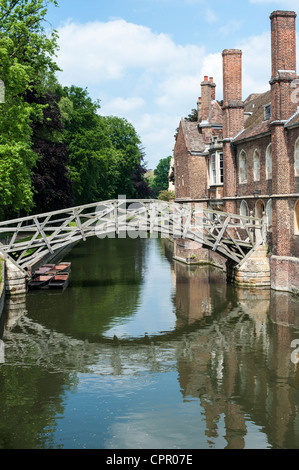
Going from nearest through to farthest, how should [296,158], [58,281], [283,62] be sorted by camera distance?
[296,158] → [283,62] → [58,281]

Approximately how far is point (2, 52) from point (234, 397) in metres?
16.9

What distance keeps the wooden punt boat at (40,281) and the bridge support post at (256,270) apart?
8978mm

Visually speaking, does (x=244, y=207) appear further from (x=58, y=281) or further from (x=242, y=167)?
(x=58, y=281)

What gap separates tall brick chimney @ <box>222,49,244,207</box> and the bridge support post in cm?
540

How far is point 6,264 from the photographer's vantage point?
76.2 feet

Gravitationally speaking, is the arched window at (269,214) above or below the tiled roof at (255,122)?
below

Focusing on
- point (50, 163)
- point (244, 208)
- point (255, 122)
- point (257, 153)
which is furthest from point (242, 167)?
point (50, 163)

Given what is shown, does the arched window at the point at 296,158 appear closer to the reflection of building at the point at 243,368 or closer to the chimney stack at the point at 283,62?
the chimney stack at the point at 283,62

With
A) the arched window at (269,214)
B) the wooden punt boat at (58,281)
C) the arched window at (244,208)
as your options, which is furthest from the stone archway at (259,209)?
the wooden punt boat at (58,281)

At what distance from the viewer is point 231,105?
28156mm

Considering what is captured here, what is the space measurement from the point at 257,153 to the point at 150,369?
49.8 feet

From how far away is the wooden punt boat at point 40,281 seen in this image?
24.2 m
